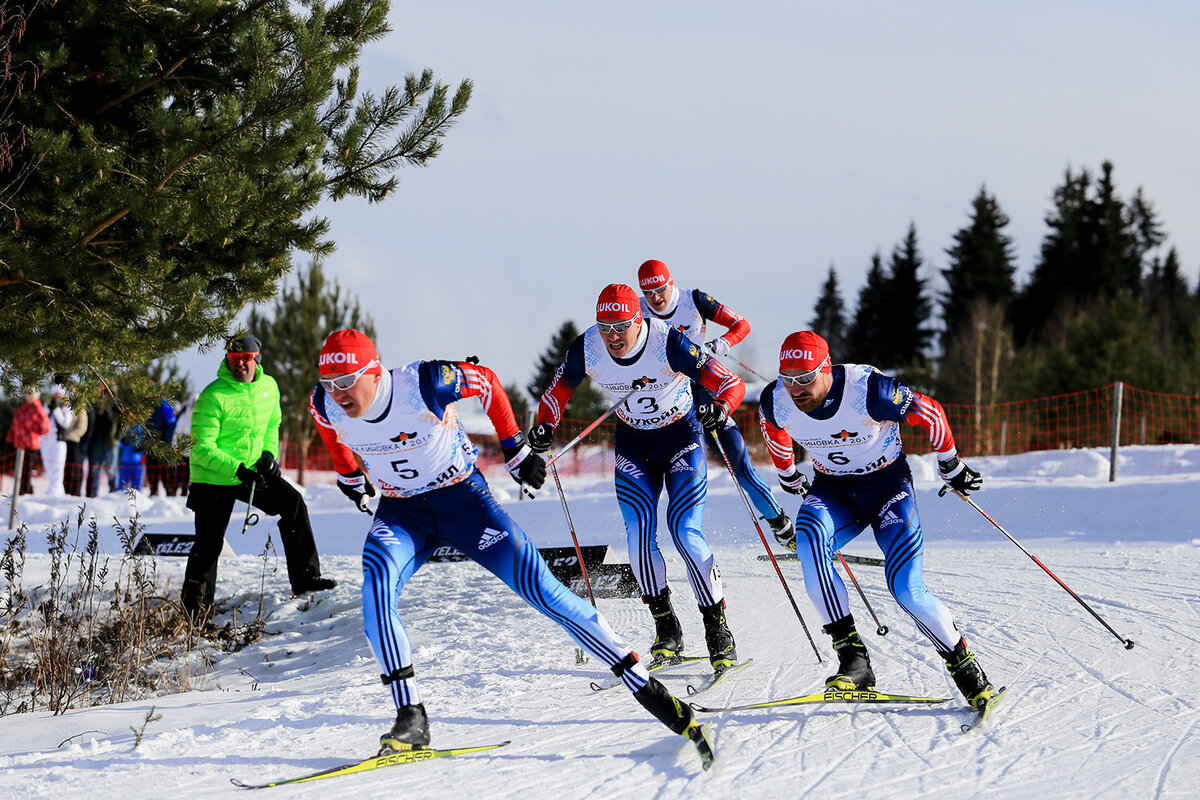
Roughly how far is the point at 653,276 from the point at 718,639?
314cm

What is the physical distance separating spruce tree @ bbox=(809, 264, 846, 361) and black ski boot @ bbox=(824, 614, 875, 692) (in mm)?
53937

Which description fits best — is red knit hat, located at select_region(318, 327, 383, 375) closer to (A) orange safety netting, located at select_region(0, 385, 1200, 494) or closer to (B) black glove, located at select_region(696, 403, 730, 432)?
(B) black glove, located at select_region(696, 403, 730, 432)

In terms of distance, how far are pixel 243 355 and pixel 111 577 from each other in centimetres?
363

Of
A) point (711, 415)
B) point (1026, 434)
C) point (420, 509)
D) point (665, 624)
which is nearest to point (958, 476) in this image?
point (711, 415)

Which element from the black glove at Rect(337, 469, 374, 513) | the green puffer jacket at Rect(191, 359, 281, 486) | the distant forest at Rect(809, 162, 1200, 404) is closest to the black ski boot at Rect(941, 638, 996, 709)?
the black glove at Rect(337, 469, 374, 513)

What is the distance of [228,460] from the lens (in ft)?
25.3

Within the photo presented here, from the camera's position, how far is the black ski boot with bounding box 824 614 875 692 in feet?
17.0

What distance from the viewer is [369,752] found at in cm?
461

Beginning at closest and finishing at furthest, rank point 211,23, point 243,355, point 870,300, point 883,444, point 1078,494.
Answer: point 883,444
point 211,23
point 243,355
point 1078,494
point 870,300

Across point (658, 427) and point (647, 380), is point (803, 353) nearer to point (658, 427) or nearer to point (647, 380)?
point (647, 380)

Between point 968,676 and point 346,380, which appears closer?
point 346,380

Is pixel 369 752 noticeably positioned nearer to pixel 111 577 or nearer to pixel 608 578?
pixel 608 578

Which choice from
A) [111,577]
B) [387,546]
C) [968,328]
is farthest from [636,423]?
[968,328]

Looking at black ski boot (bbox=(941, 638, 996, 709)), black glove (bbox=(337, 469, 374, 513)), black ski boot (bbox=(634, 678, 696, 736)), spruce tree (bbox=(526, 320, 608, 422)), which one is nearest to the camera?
black ski boot (bbox=(634, 678, 696, 736))
